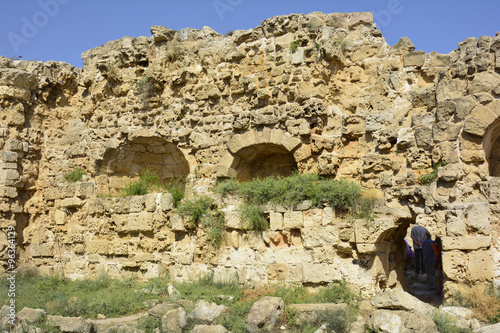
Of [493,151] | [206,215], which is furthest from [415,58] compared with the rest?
[206,215]

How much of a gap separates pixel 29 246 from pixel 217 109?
5280 mm

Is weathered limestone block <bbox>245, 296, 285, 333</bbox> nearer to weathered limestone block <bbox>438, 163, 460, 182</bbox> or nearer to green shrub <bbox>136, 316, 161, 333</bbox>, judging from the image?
green shrub <bbox>136, 316, 161, 333</bbox>

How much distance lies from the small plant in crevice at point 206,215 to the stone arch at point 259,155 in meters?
0.63

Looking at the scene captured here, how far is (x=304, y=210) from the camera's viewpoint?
7.70 meters

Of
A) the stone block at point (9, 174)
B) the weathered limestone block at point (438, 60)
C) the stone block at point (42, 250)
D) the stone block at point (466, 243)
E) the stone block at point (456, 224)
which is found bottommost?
the stone block at point (42, 250)

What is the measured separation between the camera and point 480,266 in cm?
674

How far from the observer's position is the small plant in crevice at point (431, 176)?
7.33m

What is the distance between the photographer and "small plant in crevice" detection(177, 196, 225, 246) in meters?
8.37

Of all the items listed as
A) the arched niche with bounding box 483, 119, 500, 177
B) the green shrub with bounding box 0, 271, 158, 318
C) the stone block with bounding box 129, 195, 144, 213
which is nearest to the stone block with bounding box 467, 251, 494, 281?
the arched niche with bounding box 483, 119, 500, 177

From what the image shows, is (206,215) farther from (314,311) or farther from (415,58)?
(415,58)

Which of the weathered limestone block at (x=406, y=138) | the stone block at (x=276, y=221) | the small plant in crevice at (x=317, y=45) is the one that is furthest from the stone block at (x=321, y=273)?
the small plant in crevice at (x=317, y=45)

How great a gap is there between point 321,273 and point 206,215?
235 centimetres

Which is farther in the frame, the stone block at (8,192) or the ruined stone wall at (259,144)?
the stone block at (8,192)

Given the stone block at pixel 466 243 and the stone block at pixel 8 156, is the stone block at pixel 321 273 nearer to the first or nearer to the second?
the stone block at pixel 466 243
